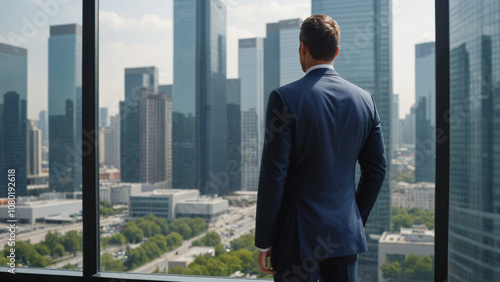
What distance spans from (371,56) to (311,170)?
1.22 meters

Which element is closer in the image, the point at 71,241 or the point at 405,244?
the point at 405,244

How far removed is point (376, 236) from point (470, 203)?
610 millimetres

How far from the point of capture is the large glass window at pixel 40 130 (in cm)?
260

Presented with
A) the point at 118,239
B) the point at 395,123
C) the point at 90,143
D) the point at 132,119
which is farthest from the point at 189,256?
the point at 395,123

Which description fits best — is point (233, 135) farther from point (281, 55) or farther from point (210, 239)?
point (210, 239)

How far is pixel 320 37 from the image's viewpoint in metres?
1.14

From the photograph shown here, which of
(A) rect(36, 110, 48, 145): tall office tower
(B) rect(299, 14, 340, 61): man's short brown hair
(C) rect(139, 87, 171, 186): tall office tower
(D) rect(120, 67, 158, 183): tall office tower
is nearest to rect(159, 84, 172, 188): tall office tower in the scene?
(C) rect(139, 87, 171, 186): tall office tower

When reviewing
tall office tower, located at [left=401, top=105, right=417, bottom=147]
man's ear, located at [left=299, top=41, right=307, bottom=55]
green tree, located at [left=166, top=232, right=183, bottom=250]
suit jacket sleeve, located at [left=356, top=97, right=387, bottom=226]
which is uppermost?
man's ear, located at [left=299, top=41, right=307, bottom=55]

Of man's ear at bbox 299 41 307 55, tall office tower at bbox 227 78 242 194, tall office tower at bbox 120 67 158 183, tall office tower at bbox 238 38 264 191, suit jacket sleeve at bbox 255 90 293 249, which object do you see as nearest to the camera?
suit jacket sleeve at bbox 255 90 293 249

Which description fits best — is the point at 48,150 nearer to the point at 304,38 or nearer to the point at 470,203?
the point at 304,38

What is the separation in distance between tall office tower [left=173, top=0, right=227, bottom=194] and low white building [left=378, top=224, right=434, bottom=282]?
A: 1146mm

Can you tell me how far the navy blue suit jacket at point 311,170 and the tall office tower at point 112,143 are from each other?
224 cm

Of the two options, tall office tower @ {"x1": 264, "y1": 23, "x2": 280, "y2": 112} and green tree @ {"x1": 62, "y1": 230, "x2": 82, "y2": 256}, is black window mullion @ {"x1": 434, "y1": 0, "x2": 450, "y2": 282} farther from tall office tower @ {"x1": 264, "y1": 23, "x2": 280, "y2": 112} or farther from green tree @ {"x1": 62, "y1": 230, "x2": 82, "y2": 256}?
green tree @ {"x1": 62, "y1": 230, "x2": 82, "y2": 256}

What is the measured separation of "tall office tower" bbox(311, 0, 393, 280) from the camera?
2.01m
